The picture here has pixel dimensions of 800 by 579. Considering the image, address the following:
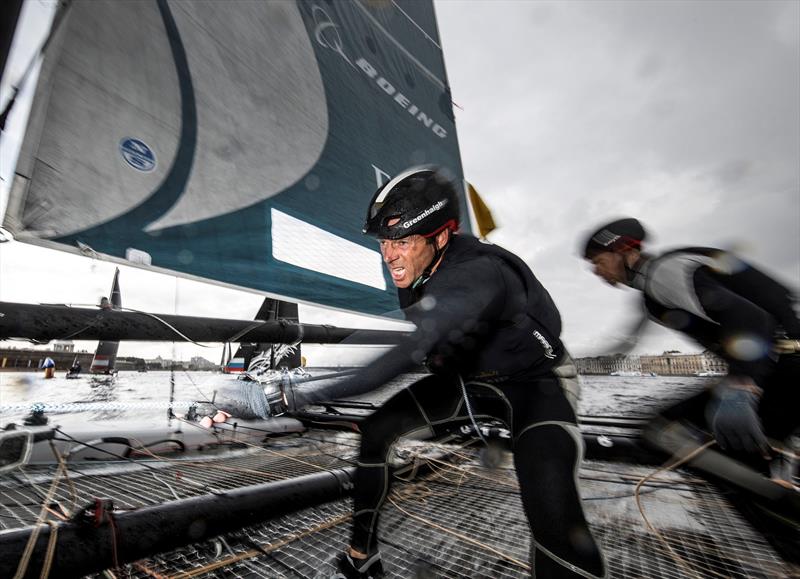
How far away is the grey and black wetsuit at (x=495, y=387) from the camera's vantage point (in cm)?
101

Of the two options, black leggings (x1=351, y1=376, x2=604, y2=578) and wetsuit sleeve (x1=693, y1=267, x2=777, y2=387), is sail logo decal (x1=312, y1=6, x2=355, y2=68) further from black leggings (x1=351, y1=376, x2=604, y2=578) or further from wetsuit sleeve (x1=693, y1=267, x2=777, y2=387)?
wetsuit sleeve (x1=693, y1=267, x2=777, y2=387)

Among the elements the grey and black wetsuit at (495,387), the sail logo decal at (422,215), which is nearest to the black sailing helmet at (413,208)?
the sail logo decal at (422,215)

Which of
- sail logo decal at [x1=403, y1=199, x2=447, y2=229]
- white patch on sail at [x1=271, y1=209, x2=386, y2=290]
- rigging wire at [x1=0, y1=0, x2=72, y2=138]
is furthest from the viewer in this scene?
white patch on sail at [x1=271, y1=209, x2=386, y2=290]

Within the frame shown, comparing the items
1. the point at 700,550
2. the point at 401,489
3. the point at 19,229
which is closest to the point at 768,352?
the point at 700,550

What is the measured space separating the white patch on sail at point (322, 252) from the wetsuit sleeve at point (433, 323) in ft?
8.48

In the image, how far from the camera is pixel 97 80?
2225 millimetres

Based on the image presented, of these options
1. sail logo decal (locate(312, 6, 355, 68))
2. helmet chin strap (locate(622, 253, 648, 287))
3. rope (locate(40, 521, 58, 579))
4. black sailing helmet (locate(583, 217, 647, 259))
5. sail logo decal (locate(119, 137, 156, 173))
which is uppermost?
sail logo decal (locate(312, 6, 355, 68))

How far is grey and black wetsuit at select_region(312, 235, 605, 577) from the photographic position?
1.01 meters

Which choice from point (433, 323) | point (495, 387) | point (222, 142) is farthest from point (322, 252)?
point (433, 323)

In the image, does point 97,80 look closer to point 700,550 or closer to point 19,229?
point 19,229

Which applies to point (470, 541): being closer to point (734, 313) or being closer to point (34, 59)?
point (734, 313)

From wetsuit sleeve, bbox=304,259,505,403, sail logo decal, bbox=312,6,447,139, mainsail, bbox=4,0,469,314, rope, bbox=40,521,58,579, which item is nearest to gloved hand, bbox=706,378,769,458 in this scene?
wetsuit sleeve, bbox=304,259,505,403

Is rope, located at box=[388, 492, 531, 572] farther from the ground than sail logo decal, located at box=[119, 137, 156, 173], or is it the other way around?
sail logo decal, located at box=[119, 137, 156, 173]

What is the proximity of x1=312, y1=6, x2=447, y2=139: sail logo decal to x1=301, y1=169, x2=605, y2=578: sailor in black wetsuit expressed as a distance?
360 centimetres
